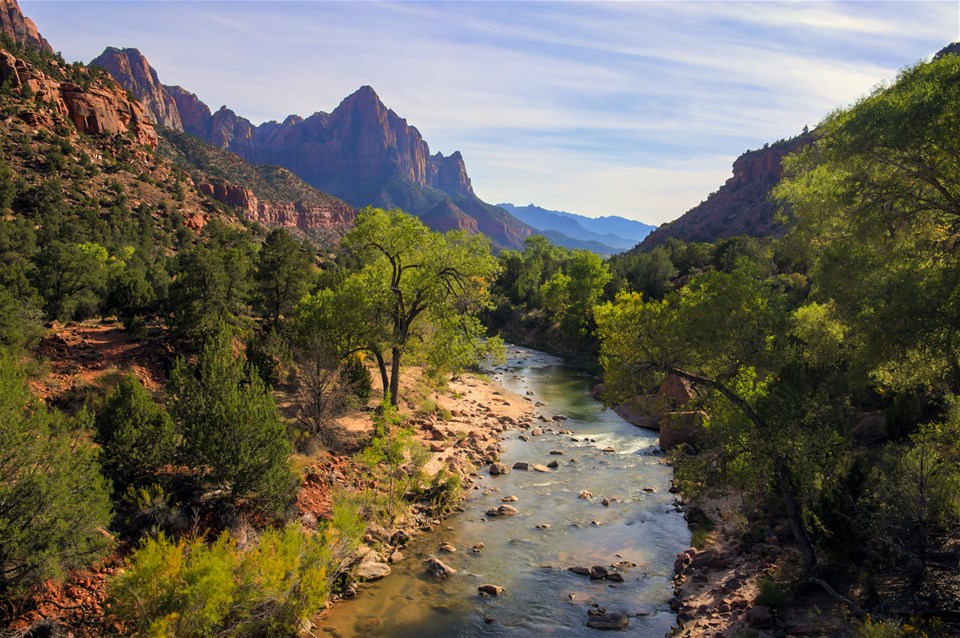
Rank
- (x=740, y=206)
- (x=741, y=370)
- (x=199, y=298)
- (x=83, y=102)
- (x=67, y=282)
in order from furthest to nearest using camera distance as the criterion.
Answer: (x=740, y=206) < (x=83, y=102) < (x=67, y=282) < (x=199, y=298) < (x=741, y=370)

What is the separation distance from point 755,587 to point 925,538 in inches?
210

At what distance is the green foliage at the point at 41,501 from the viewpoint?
11.4 m

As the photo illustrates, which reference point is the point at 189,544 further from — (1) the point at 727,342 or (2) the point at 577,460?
(2) the point at 577,460

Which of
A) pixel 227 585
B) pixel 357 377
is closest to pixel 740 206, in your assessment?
pixel 357 377

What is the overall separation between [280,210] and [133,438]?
429ft

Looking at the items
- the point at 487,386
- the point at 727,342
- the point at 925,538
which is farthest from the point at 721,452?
the point at 487,386

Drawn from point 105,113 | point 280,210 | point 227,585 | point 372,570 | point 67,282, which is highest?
point 105,113

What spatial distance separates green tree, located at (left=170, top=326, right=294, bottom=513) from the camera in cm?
1633

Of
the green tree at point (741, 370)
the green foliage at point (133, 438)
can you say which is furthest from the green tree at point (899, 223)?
the green foliage at point (133, 438)

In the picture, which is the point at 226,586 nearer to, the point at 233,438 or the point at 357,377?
the point at 233,438

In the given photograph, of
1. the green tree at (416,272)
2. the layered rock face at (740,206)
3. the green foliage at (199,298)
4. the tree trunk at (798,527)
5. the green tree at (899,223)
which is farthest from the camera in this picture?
the layered rock face at (740,206)

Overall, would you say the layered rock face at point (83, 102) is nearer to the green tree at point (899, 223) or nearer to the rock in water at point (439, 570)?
the rock in water at point (439, 570)

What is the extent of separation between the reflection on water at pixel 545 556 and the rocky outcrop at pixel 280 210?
88107 millimetres

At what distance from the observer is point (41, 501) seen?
465 inches
